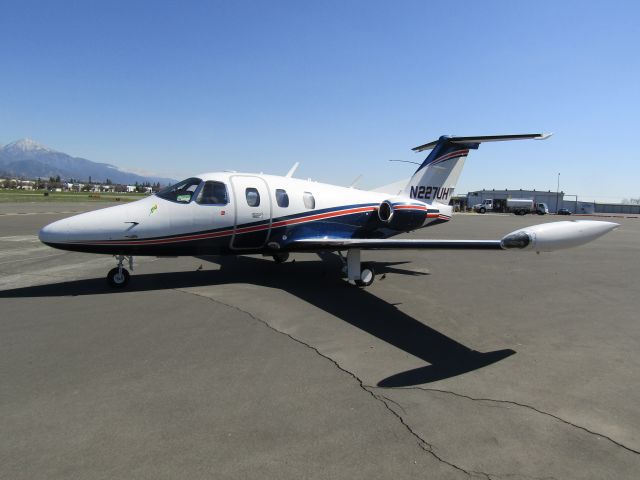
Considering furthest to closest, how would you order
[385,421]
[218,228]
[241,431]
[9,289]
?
1. [218,228]
2. [9,289]
3. [385,421]
4. [241,431]

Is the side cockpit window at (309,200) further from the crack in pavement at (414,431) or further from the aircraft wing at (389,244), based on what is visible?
the crack in pavement at (414,431)

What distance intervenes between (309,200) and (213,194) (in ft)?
8.43

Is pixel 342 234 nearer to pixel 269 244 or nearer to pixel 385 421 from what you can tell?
pixel 269 244

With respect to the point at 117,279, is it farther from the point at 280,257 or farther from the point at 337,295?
the point at 280,257

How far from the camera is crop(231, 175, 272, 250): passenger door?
9602 millimetres

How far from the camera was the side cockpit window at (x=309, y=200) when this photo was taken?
35.3 ft

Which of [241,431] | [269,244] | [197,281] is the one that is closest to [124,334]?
[241,431]

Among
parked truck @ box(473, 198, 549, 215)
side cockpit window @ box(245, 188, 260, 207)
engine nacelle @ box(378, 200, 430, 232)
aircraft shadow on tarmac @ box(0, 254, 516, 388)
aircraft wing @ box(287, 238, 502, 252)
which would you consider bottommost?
aircraft shadow on tarmac @ box(0, 254, 516, 388)

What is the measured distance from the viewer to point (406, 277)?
1134 cm

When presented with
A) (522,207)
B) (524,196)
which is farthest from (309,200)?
(524,196)

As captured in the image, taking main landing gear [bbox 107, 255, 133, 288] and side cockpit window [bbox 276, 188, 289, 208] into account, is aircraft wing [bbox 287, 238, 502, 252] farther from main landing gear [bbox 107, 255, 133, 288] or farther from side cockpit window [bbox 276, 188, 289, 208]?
main landing gear [bbox 107, 255, 133, 288]

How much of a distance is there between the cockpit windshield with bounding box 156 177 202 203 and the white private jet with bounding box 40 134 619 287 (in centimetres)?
2

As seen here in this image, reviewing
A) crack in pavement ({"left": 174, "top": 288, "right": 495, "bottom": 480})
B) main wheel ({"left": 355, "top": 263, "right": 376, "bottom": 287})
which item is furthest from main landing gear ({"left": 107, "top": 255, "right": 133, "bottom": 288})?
main wheel ({"left": 355, "top": 263, "right": 376, "bottom": 287})

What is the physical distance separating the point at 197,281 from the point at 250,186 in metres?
2.51
